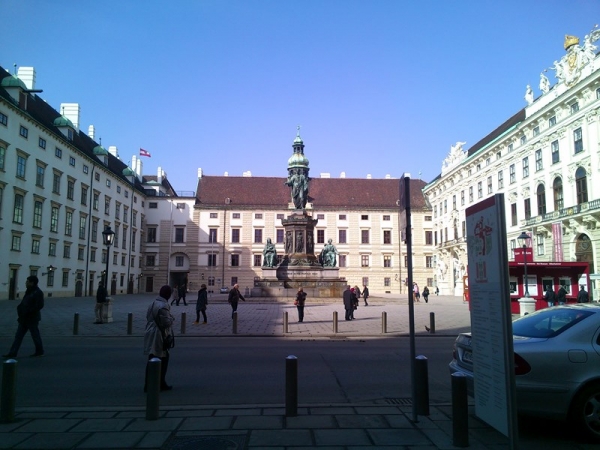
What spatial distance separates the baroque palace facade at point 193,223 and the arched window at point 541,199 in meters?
27.6

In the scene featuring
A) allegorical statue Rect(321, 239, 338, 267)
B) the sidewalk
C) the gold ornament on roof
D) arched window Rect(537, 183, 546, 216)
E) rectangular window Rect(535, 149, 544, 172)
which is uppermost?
the gold ornament on roof

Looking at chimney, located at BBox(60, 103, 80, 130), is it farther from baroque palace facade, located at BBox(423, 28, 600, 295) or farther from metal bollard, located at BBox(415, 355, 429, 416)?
metal bollard, located at BBox(415, 355, 429, 416)

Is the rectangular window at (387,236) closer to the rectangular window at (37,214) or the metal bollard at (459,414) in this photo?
the rectangular window at (37,214)

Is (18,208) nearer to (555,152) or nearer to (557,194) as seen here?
(557,194)

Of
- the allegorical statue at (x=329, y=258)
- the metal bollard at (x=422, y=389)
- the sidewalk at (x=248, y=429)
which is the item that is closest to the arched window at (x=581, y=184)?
the allegorical statue at (x=329, y=258)

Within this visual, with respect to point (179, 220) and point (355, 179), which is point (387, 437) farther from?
point (355, 179)

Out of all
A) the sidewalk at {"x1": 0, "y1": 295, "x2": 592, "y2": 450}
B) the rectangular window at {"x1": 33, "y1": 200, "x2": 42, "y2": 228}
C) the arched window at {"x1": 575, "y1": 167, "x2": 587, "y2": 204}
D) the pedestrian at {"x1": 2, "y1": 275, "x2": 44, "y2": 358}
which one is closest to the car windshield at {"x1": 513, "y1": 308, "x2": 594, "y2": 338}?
the sidewalk at {"x1": 0, "y1": 295, "x2": 592, "y2": 450}

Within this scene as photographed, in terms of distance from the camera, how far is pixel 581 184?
130 feet

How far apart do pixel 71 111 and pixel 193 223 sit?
23227mm

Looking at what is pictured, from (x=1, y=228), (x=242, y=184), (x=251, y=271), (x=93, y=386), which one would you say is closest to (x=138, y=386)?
(x=93, y=386)

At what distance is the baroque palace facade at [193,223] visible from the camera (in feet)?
166

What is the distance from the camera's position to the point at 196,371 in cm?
990

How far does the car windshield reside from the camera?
596 centimetres

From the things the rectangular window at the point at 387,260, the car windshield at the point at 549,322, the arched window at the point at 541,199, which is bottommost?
the car windshield at the point at 549,322
